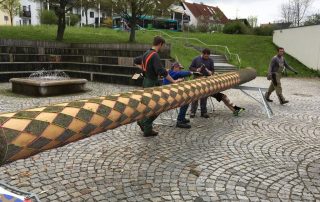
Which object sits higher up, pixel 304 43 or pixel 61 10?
pixel 61 10

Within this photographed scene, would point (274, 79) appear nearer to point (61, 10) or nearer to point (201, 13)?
point (61, 10)

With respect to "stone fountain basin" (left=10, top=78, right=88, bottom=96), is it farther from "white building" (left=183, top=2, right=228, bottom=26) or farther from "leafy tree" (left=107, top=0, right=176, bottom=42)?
"white building" (left=183, top=2, right=228, bottom=26)

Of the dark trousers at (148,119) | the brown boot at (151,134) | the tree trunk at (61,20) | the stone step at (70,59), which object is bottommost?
the brown boot at (151,134)

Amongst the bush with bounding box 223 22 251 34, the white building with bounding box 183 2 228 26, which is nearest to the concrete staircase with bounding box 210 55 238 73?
the bush with bounding box 223 22 251 34

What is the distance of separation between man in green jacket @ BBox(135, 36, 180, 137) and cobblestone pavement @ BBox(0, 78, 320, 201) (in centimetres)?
22

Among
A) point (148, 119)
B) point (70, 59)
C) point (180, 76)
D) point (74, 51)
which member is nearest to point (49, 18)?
point (74, 51)

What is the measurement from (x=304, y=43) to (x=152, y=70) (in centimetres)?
2082

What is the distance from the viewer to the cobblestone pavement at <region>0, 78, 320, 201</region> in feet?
12.2

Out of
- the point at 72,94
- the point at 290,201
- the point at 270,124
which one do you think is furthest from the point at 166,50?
the point at 290,201

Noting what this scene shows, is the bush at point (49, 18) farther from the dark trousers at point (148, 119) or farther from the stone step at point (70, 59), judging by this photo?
the dark trousers at point (148, 119)

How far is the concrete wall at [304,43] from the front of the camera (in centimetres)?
2175

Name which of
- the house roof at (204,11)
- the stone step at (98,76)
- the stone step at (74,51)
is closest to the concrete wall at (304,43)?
the stone step at (74,51)

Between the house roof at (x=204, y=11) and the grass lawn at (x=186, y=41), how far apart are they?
39.2 metres

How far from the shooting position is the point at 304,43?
23344mm
